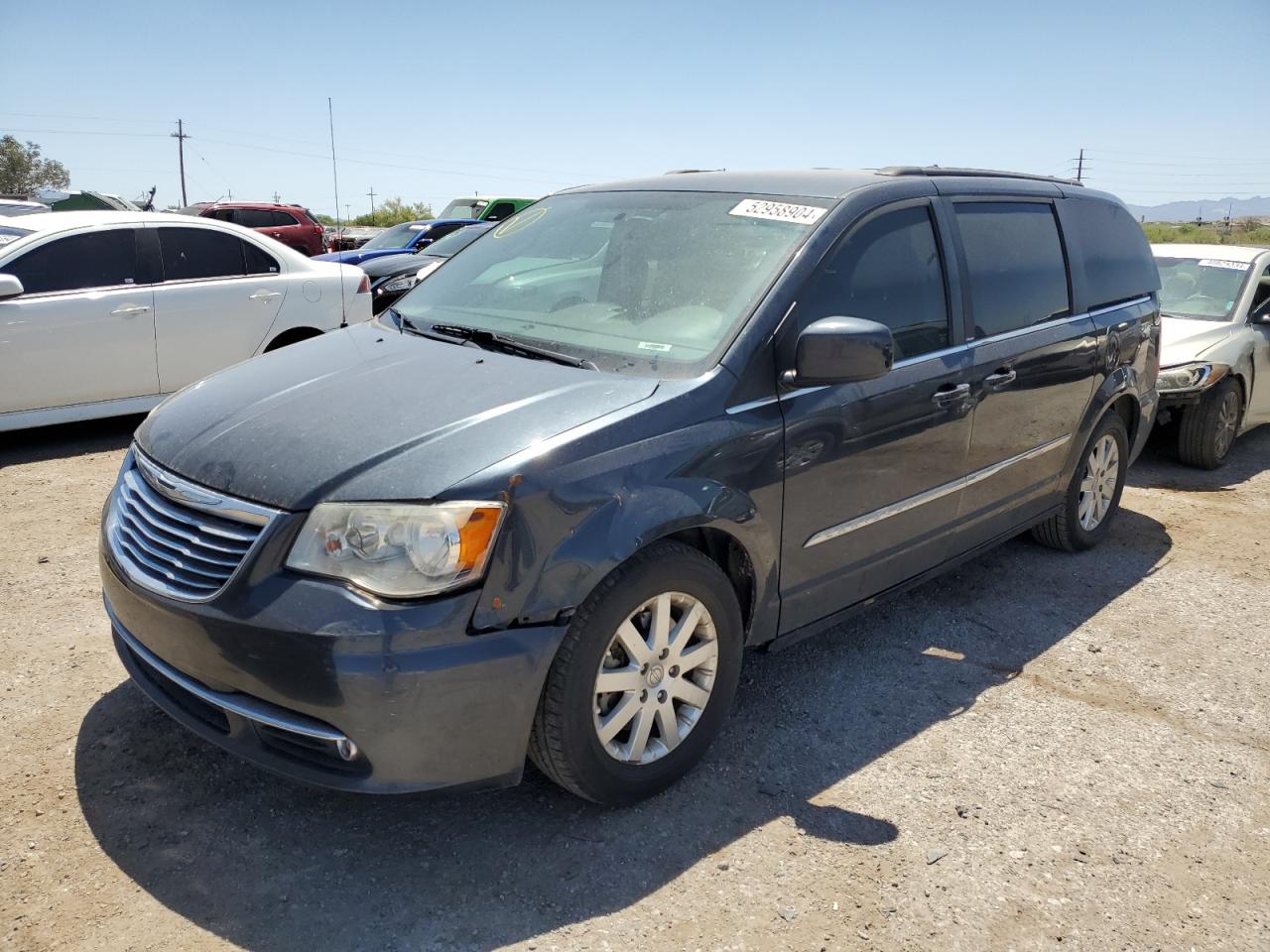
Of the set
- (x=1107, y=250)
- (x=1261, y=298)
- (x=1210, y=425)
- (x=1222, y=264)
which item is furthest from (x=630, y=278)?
(x=1261, y=298)

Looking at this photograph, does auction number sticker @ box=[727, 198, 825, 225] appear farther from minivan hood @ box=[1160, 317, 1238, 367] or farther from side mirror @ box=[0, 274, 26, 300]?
side mirror @ box=[0, 274, 26, 300]

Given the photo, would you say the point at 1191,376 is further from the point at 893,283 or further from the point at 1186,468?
the point at 893,283

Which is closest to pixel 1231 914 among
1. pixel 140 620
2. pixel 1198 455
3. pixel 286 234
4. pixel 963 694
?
pixel 963 694

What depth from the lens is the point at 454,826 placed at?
2.88 metres

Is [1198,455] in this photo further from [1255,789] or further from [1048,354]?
[1255,789]

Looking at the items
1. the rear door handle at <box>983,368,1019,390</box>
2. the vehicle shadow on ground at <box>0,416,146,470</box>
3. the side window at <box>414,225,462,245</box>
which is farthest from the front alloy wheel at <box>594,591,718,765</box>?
the side window at <box>414,225,462,245</box>

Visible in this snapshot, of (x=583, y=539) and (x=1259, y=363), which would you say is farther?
(x=1259, y=363)

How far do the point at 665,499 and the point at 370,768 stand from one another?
40.1 inches

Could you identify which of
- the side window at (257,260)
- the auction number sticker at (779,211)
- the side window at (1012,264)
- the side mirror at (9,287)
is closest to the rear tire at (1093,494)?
the side window at (1012,264)

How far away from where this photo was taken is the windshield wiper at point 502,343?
3.16 metres

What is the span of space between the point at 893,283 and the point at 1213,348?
4646 mm

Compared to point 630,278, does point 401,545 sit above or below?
below

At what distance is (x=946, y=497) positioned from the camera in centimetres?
386

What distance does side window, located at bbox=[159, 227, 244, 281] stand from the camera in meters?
6.98
